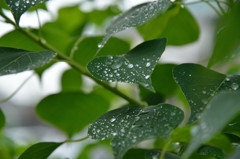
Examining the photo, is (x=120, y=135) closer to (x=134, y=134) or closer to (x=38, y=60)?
(x=134, y=134)

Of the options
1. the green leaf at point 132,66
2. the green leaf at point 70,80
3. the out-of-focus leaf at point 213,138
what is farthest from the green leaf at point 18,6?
the green leaf at point 70,80

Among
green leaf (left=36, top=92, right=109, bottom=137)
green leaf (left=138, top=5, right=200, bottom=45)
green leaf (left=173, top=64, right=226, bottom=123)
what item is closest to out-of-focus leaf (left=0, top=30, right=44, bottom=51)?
green leaf (left=36, top=92, right=109, bottom=137)

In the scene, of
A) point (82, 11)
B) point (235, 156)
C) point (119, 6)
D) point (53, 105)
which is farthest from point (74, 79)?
point (235, 156)

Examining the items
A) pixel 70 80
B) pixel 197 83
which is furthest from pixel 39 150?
pixel 70 80

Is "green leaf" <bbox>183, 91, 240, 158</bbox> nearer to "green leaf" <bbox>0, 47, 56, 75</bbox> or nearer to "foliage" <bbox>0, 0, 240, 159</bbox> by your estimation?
"foliage" <bbox>0, 0, 240, 159</bbox>

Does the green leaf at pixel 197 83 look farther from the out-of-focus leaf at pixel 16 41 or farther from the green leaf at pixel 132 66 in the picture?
the out-of-focus leaf at pixel 16 41

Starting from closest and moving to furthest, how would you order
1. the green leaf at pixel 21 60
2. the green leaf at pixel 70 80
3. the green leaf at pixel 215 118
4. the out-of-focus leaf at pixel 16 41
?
the green leaf at pixel 215 118, the green leaf at pixel 21 60, the out-of-focus leaf at pixel 16 41, the green leaf at pixel 70 80
